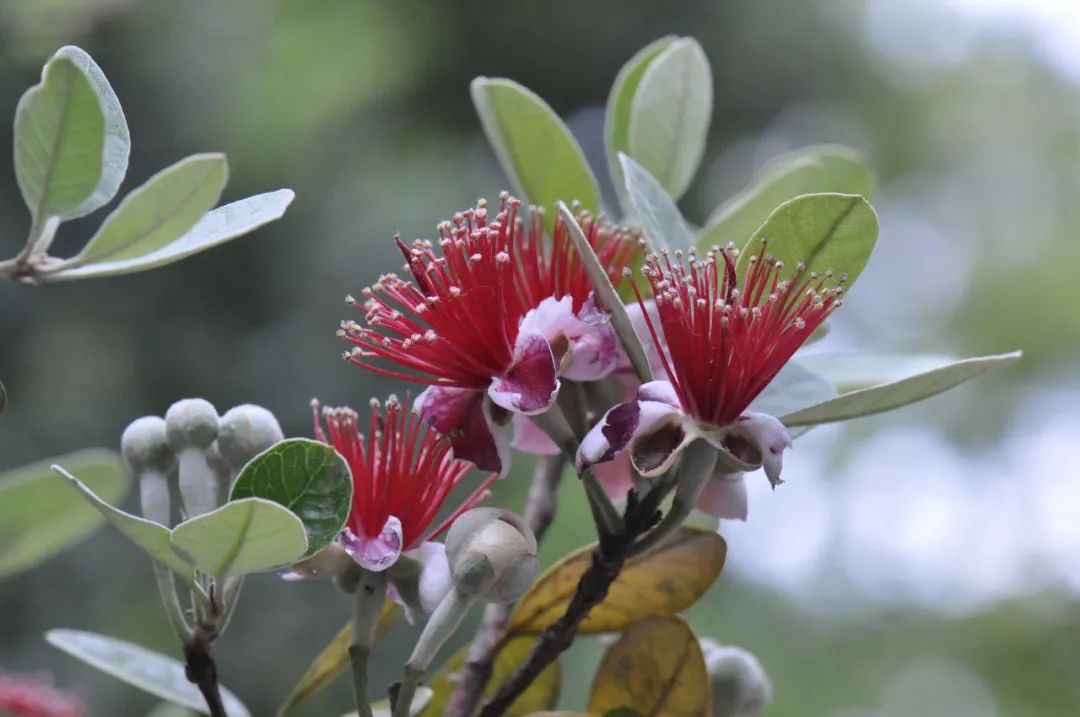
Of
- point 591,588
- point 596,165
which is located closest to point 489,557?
point 591,588

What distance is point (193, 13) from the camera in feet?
11.8

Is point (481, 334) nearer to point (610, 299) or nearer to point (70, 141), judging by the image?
point (610, 299)

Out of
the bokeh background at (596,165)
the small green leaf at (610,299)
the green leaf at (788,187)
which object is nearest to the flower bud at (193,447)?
the small green leaf at (610,299)

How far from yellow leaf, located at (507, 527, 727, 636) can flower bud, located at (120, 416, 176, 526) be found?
21 cm

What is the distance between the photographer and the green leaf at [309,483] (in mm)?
515

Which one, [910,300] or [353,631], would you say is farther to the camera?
[910,300]

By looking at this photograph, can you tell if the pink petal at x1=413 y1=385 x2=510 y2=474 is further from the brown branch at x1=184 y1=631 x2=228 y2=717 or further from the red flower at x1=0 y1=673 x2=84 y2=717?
the red flower at x1=0 y1=673 x2=84 y2=717

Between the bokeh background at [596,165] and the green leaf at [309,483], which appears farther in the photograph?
the bokeh background at [596,165]

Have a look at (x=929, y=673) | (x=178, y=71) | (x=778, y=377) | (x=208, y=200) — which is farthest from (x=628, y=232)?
(x=929, y=673)

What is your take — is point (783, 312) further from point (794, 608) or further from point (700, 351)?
point (794, 608)

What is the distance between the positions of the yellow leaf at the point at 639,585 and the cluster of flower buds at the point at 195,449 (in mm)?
183

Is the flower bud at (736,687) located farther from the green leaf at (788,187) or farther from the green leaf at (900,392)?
the green leaf at (788,187)

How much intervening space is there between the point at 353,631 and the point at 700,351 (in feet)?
0.75

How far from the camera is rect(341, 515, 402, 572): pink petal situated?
55 cm
